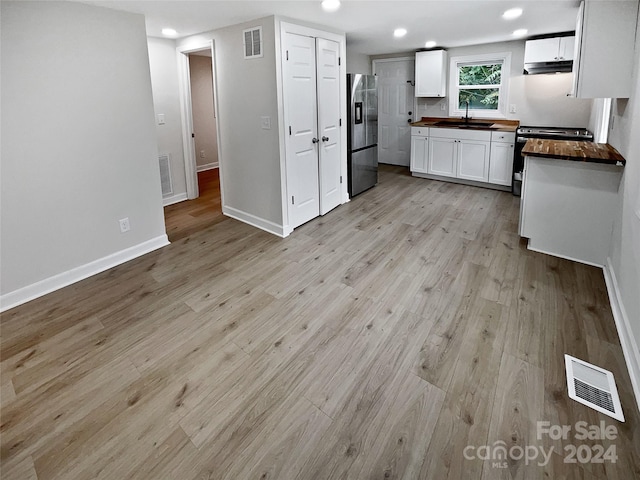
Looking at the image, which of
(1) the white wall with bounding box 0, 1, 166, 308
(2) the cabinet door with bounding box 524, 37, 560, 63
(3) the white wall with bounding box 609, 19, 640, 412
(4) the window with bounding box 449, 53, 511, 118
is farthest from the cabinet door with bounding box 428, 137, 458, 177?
(1) the white wall with bounding box 0, 1, 166, 308

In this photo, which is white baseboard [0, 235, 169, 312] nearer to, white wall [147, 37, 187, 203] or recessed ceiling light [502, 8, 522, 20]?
white wall [147, 37, 187, 203]

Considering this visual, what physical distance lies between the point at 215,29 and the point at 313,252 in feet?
8.99

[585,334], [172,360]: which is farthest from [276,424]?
[585,334]

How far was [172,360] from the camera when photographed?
227 cm

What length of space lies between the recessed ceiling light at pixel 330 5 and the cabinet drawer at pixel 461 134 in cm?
317

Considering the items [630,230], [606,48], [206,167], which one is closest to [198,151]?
[206,167]

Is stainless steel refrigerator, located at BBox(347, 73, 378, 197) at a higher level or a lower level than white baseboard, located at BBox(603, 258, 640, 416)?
higher

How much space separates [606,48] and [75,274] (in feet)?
15.6

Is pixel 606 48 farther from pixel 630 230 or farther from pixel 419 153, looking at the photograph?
pixel 419 153

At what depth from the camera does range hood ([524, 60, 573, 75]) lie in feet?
16.2

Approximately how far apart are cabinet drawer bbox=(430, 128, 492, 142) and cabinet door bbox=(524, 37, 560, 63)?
106cm

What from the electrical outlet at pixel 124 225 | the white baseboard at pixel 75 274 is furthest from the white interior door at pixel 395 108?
the electrical outlet at pixel 124 225

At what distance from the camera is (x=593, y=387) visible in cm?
196

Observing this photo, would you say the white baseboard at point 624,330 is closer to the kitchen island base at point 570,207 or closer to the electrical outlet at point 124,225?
the kitchen island base at point 570,207
